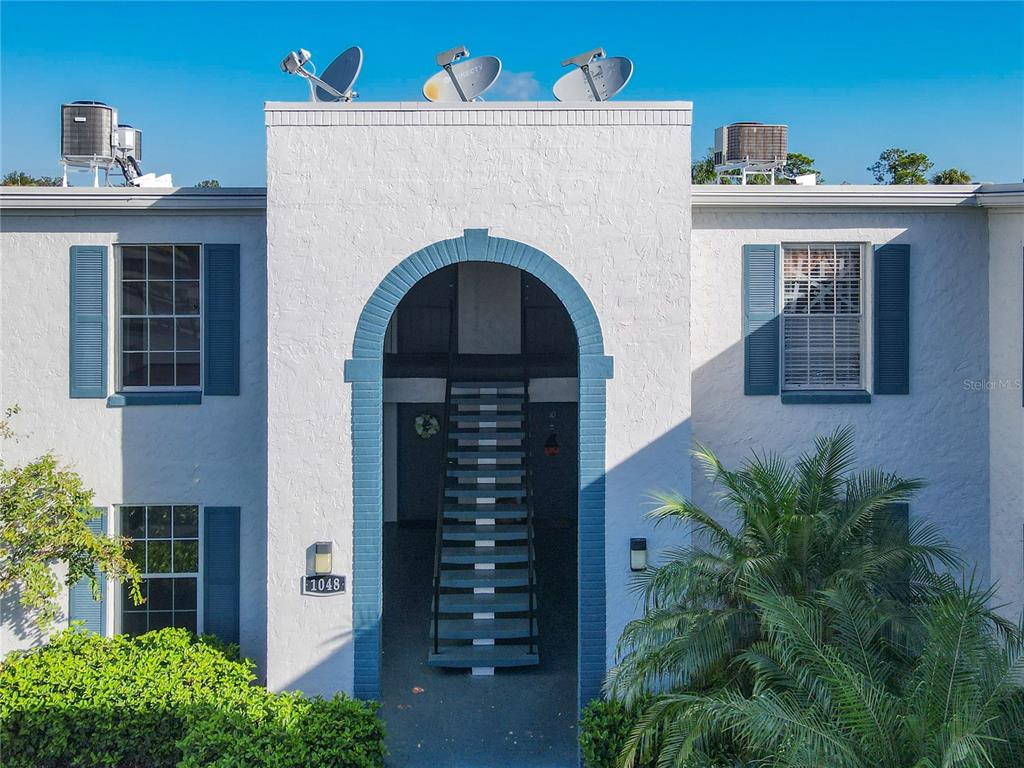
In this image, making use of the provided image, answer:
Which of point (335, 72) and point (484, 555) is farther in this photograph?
point (484, 555)

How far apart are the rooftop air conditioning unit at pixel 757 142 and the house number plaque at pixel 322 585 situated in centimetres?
864

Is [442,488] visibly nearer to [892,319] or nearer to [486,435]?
[486,435]

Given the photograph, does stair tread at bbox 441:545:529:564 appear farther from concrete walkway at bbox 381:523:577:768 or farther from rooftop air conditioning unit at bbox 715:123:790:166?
rooftop air conditioning unit at bbox 715:123:790:166

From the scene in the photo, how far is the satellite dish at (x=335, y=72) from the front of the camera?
1094 cm

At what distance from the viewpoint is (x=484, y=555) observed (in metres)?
12.6

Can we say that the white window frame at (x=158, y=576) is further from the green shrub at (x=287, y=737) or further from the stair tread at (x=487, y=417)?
the stair tread at (x=487, y=417)

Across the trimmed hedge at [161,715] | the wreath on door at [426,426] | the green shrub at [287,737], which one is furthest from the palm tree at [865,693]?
the wreath on door at [426,426]

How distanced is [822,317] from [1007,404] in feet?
7.74

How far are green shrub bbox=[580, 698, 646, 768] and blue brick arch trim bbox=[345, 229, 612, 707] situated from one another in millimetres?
876

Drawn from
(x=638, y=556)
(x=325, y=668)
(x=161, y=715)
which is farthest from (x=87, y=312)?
(x=638, y=556)

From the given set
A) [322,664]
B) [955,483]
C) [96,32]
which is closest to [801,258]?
[955,483]

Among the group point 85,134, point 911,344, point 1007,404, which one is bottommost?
point 1007,404

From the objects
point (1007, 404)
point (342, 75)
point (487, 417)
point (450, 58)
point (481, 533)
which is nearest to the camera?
point (450, 58)

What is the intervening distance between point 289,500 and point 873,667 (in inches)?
238
